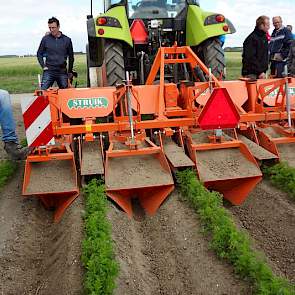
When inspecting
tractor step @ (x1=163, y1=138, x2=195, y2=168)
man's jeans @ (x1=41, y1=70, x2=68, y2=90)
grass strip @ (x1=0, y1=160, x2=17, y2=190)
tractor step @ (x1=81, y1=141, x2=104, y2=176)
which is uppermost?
man's jeans @ (x1=41, y1=70, x2=68, y2=90)

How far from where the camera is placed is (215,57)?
6996 mm

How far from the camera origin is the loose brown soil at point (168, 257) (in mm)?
3240

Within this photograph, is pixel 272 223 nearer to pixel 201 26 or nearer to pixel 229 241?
pixel 229 241

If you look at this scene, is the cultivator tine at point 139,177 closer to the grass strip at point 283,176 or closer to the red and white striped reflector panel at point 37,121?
the red and white striped reflector panel at point 37,121

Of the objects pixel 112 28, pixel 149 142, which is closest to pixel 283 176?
pixel 149 142

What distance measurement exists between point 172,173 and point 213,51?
8.91ft

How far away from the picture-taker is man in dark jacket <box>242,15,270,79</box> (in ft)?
23.5

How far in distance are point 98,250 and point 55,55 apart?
4.74 meters

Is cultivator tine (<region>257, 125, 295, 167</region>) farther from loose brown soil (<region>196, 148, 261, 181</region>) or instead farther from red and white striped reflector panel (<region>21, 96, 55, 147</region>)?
red and white striped reflector panel (<region>21, 96, 55, 147</region>)

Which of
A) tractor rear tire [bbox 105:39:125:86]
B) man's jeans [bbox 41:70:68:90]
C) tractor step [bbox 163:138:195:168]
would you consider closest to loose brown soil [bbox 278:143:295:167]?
tractor step [bbox 163:138:195:168]

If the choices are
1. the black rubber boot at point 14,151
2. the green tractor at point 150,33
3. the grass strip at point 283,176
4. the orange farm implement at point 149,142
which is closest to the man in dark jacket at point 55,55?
the green tractor at point 150,33

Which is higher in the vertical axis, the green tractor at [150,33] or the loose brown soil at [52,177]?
the green tractor at [150,33]

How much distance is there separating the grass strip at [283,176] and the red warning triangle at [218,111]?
666mm

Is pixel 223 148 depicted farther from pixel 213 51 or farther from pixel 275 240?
pixel 213 51
